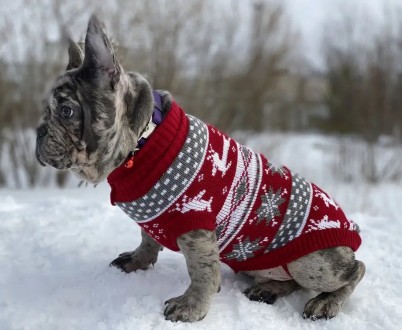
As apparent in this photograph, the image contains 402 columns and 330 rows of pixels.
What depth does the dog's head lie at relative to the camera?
7.82ft

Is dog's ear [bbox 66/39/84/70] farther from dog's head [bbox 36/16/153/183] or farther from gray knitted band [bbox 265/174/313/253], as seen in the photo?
gray knitted band [bbox 265/174/313/253]

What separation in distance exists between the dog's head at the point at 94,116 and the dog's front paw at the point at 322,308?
4.53ft

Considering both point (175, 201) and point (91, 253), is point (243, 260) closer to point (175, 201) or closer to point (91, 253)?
point (175, 201)

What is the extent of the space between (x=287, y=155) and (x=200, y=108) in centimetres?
461

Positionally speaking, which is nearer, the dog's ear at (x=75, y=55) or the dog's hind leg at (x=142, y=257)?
the dog's ear at (x=75, y=55)

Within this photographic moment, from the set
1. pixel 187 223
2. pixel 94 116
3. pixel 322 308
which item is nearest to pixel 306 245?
pixel 322 308

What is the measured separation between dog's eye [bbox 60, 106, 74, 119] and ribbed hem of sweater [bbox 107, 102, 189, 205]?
38 cm

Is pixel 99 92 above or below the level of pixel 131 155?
above

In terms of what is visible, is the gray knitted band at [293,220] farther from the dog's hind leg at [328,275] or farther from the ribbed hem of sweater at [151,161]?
the ribbed hem of sweater at [151,161]

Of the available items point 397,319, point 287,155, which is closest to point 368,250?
point 397,319

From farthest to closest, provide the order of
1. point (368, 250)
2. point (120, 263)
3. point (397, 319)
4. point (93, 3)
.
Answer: point (93, 3) → point (368, 250) → point (120, 263) → point (397, 319)

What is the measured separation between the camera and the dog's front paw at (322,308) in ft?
9.14

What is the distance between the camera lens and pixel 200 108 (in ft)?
33.9

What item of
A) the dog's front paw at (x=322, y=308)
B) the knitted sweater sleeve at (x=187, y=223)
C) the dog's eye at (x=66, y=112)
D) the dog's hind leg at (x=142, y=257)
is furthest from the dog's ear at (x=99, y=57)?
the dog's front paw at (x=322, y=308)
